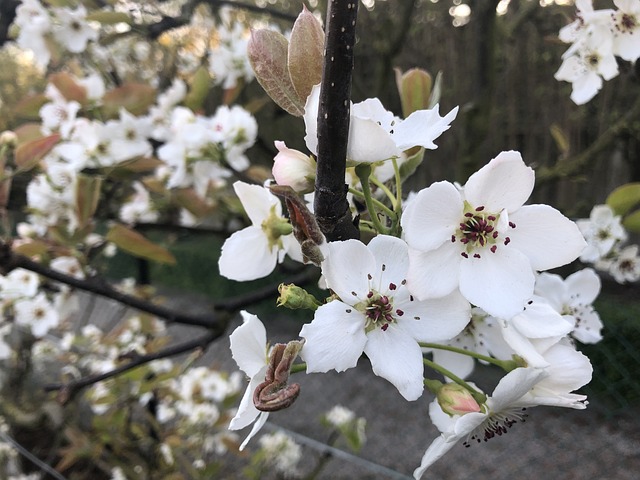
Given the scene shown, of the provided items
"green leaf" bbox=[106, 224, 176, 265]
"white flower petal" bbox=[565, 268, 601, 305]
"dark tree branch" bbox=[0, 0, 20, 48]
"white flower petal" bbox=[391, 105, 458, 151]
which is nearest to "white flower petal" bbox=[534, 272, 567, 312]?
"white flower petal" bbox=[565, 268, 601, 305]

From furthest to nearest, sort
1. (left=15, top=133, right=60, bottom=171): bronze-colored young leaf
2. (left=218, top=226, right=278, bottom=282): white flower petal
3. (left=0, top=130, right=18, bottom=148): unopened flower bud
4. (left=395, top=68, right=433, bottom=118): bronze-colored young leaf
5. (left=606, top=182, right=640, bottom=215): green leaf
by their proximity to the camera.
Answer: (left=0, top=130, right=18, bottom=148): unopened flower bud
(left=15, top=133, right=60, bottom=171): bronze-colored young leaf
(left=606, top=182, right=640, bottom=215): green leaf
(left=395, top=68, right=433, bottom=118): bronze-colored young leaf
(left=218, top=226, right=278, bottom=282): white flower petal

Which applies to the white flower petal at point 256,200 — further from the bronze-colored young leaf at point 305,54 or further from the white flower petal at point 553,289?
the white flower petal at point 553,289

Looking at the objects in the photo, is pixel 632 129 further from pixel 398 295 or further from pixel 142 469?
pixel 142 469

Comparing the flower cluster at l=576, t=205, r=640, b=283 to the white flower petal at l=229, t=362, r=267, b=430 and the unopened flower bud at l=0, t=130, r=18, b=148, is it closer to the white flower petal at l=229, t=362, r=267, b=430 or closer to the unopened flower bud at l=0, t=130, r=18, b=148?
the white flower petal at l=229, t=362, r=267, b=430

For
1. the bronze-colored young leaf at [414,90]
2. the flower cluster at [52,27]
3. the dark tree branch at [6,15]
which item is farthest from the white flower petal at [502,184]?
the dark tree branch at [6,15]

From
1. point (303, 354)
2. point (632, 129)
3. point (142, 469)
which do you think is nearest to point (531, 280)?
point (303, 354)

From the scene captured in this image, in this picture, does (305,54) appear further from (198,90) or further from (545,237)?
(198,90)
